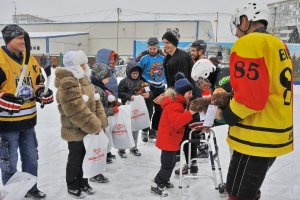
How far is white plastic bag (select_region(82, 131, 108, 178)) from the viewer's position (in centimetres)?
324

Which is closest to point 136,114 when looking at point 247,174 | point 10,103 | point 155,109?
point 155,109

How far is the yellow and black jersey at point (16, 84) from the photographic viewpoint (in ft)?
9.40

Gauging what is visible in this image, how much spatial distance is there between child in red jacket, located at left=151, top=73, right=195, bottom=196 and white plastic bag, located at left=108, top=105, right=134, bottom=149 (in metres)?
0.88

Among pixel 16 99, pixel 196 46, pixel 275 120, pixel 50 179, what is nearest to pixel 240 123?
pixel 275 120

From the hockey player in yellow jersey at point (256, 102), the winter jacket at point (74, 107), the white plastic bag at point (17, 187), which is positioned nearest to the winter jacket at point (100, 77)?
the winter jacket at point (74, 107)

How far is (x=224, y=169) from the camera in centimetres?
434

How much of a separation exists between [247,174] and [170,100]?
1.38 metres

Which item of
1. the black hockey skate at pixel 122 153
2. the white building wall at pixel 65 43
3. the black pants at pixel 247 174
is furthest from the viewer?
the white building wall at pixel 65 43

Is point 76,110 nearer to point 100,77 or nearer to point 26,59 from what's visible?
point 26,59

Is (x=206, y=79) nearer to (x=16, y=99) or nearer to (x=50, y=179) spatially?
(x=16, y=99)

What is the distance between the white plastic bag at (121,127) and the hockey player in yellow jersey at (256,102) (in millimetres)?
2197

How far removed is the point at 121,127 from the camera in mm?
4207

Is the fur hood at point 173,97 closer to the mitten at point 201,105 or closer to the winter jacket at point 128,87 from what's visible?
the mitten at point 201,105

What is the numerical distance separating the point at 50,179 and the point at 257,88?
300cm
